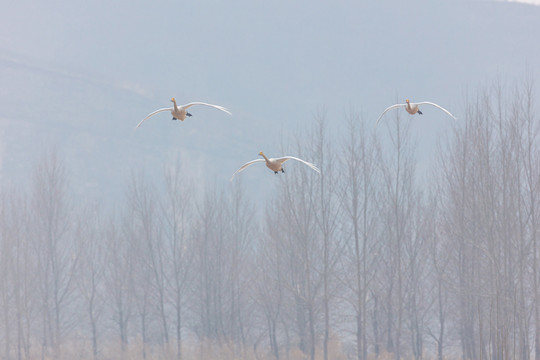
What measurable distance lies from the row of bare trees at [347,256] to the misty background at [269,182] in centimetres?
13

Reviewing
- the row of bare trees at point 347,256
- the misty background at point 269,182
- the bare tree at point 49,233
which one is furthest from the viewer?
the bare tree at point 49,233

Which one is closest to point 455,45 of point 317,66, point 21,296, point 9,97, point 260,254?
point 317,66

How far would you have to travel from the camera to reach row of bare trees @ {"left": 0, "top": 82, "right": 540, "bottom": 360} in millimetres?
16078

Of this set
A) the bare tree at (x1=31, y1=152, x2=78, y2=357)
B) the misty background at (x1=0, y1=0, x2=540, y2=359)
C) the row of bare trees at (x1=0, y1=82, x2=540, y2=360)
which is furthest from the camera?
the bare tree at (x1=31, y1=152, x2=78, y2=357)

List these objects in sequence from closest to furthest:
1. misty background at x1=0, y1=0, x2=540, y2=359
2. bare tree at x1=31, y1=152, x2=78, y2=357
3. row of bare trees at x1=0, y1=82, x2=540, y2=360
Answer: row of bare trees at x1=0, y1=82, x2=540, y2=360
misty background at x1=0, y1=0, x2=540, y2=359
bare tree at x1=31, y1=152, x2=78, y2=357

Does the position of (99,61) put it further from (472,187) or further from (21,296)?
(472,187)

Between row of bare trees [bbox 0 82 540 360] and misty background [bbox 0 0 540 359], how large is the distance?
0.43 feet

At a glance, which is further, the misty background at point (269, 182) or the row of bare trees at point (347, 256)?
the misty background at point (269, 182)

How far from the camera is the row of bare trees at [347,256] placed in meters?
16.1

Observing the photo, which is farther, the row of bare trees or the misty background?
the misty background

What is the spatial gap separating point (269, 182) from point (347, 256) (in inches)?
1486

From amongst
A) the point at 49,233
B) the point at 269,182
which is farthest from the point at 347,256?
the point at 269,182

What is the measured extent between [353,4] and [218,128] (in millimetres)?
28729

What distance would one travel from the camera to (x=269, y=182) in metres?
58.0
